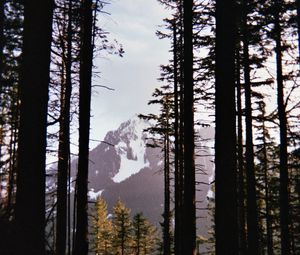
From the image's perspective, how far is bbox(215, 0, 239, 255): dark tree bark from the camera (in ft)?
19.8

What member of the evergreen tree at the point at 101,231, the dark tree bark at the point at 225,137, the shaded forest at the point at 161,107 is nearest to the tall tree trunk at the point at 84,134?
the shaded forest at the point at 161,107

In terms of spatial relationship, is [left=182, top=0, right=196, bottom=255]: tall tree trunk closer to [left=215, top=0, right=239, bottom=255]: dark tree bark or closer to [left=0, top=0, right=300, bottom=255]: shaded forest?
[left=0, top=0, right=300, bottom=255]: shaded forest

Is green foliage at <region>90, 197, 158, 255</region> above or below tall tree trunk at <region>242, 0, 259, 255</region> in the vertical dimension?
below

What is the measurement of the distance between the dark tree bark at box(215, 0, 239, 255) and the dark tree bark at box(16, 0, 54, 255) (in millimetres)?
2679

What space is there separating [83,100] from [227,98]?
5951 millimetres

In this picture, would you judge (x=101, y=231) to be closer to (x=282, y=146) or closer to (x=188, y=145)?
(x=282, y=146)

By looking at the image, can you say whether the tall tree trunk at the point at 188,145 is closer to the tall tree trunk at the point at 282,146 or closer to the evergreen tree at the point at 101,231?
the tall tree trunk at the point at 282,146

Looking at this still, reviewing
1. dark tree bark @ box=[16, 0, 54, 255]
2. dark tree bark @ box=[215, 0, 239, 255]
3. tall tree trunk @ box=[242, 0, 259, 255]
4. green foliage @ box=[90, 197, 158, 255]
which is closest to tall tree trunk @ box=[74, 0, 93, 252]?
dark tree bark @ box=[215, 0, 239, 255]

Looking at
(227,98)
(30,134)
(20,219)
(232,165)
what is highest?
(227,98)

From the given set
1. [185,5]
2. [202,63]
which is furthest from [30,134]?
[202,63]

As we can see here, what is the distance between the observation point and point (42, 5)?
5.55 m

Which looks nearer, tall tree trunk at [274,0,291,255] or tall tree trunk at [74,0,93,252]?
tall tree trunk at [74,0,93,252]

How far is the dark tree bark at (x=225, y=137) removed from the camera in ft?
19.8

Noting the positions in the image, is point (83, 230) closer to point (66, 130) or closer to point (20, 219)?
point (66, 130)
